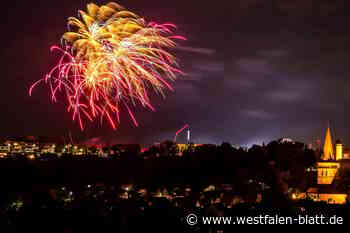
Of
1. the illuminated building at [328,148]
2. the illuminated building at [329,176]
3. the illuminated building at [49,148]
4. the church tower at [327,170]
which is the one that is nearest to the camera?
the illuminated building at [329,176]

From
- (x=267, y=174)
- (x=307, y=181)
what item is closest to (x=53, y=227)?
(x=267, y=174)

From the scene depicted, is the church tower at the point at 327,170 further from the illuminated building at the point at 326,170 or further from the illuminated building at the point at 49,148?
the illuminated building at the point at 49,148

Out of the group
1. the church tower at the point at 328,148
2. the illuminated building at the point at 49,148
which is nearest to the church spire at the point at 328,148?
the church tower at the point at 328,148

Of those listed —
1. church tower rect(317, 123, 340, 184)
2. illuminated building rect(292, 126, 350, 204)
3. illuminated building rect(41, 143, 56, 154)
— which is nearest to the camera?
illuminated building rect(292, 126, 350, 204)

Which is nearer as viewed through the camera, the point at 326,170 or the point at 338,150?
the point at 326,170

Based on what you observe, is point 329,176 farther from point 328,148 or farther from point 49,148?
point 49,148

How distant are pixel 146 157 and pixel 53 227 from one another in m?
44.4

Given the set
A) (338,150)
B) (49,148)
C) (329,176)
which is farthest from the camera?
(338,150)

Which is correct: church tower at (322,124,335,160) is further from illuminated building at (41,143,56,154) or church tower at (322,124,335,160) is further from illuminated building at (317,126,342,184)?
illuminated building at (41,143,56,154)

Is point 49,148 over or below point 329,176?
over

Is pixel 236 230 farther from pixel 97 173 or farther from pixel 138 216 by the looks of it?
pixel 97 173

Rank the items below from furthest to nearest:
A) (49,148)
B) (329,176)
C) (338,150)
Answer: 1. (338,150)
2. (329,176)
3. (49,148)

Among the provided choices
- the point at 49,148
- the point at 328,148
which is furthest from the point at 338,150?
the point at 49,148

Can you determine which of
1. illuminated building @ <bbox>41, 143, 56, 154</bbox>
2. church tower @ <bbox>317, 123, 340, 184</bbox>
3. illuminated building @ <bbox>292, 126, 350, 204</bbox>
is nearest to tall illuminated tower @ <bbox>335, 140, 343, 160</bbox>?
illuminated building @ <bbox>292, 126, 350, 204</bbox>
